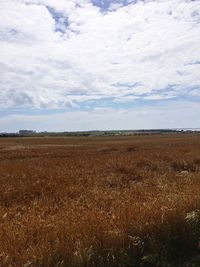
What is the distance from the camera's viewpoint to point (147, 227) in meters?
7.62

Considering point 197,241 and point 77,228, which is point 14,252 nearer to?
point 77,228

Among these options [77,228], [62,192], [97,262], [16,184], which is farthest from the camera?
[16,184]

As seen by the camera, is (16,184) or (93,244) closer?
(93,244)

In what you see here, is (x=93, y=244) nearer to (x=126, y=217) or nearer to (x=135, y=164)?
(x=126, y=217)

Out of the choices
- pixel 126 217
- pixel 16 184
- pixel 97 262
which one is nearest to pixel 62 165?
pixel 16 184

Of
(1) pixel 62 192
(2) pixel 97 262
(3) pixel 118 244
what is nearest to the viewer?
(2) pixel 97 262

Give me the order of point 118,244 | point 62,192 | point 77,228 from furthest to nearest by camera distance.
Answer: point 62,192 → point 77,228 → point 118,244

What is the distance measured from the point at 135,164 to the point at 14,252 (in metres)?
20.3

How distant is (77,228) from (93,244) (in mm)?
696

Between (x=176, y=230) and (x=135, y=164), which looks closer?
(x=176, y=230)

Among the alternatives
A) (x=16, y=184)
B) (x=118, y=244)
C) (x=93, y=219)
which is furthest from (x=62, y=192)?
(x=118, y=244)

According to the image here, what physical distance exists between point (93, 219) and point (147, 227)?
3.27 feet

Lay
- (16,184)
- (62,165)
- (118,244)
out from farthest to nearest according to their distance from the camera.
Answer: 1. (62,165)
2. (16,184)
3. (118,244)

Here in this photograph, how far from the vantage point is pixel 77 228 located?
24.3 ft
